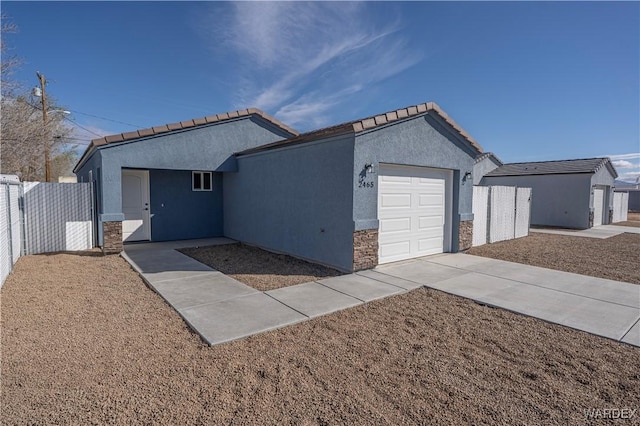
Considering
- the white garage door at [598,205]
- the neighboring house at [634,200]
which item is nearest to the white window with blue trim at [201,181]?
the white garage door at [598,205]

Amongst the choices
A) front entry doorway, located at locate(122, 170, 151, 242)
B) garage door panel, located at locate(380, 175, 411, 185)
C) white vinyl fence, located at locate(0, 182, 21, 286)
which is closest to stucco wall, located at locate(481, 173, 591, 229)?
garage door panel, located at locate(380, 175, 411, 185)

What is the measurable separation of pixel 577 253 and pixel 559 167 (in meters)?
12.4

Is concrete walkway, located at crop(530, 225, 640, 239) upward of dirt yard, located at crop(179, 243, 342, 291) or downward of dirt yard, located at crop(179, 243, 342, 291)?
upward

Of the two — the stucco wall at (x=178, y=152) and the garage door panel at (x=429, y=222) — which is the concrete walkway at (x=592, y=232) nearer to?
the garage door panel at (x=429, y=222)

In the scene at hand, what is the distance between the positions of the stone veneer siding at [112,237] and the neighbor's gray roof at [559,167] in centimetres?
2191

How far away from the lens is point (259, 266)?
325 inches

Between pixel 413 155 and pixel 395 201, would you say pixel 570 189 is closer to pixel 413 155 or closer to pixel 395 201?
pixel 413 155

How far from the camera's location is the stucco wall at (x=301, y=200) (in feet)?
24.9

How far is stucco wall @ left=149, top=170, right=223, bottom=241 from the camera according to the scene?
12.1 meters

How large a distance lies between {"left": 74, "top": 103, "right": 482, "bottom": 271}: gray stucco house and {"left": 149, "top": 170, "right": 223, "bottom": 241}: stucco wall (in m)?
0.04

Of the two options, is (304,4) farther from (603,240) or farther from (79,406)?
(603,240)

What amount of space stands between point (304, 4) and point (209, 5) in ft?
9.63

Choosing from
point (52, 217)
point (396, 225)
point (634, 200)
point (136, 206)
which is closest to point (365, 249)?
point (396, 225)

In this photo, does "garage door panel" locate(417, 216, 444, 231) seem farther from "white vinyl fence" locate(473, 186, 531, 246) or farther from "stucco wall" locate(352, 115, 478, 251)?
"white vinyl fence" locate(473, 186, 531, 246)
